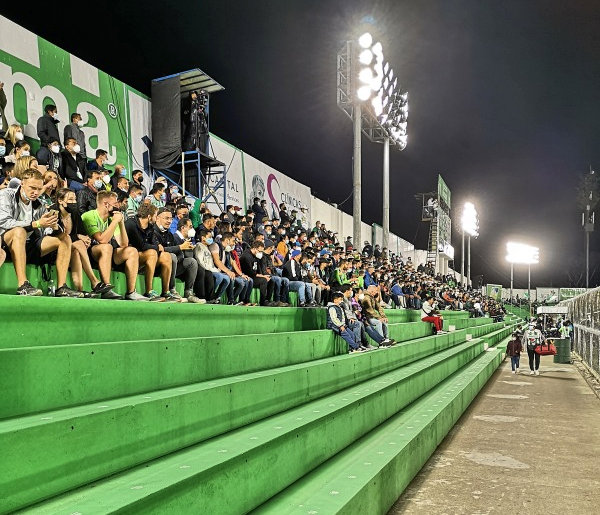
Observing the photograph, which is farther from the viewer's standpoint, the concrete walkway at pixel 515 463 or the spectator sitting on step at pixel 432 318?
the spectator sitting on step at pixel 432 318

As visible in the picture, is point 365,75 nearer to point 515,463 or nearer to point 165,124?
point 165,124

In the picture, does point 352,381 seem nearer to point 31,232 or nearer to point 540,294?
point 31,232

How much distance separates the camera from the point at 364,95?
17062 millimetres

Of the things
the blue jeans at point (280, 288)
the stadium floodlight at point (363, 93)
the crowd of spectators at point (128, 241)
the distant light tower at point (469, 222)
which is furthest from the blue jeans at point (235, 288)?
the distant light tower at point (469, 222)

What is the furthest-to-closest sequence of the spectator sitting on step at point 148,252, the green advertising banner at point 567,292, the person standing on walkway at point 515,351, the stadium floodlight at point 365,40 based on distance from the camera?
1. the green advertising banner at point 567,292
2. the stadium floodlight at point 365,40
3. the person standing on walkway at point 515,351
4. the spectator sitting on step at point 148,252

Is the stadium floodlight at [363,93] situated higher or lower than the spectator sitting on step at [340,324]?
higher

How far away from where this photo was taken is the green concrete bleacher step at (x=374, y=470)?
2867mm

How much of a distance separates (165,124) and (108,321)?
8.52 meters

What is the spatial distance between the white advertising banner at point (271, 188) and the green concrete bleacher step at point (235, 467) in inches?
428

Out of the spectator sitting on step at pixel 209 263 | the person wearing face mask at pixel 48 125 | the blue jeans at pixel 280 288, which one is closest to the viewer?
the spectator sitting on step at pixel 209 263

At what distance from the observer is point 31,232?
3.82 m

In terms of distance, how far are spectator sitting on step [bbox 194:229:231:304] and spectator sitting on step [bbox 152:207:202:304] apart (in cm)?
19

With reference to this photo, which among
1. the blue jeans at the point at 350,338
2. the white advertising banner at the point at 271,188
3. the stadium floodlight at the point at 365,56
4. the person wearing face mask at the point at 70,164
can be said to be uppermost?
the stadium floodlight at the point at 365,56

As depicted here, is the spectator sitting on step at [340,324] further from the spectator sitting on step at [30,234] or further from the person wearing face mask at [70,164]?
the spectator sitting on step at [30,234]
